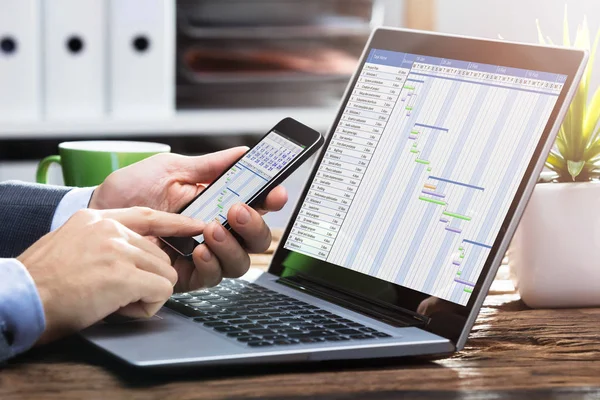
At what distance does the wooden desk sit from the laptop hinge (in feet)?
0.16

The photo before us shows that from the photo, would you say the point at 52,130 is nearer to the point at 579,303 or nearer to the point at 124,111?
the point at 124,111

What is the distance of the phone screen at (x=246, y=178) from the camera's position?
2.74 ft

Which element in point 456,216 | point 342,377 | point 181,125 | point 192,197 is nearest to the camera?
point 342,377

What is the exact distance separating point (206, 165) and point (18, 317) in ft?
1.07

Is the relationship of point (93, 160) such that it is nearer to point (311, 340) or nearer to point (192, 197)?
point (192, 197)

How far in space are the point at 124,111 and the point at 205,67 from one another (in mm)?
290

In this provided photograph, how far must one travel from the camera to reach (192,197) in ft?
3.12

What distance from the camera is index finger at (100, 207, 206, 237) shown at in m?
0.75

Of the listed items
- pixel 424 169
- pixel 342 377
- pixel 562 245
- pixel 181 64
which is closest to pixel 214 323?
pixel 342 377

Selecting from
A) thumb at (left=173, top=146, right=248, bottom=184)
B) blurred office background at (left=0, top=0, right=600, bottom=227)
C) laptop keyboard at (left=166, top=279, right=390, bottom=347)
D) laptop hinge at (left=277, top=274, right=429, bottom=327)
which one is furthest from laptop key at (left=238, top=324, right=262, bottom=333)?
blurred office background at (left=0, top=0, right=600, bottom=227)

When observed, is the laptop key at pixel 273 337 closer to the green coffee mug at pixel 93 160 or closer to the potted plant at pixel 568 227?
the potted plant at pixel 568 227

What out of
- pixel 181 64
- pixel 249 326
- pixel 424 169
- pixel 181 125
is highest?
pixel 424 169

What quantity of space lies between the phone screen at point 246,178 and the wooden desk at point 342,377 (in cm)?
19

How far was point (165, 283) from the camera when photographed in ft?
2.27
